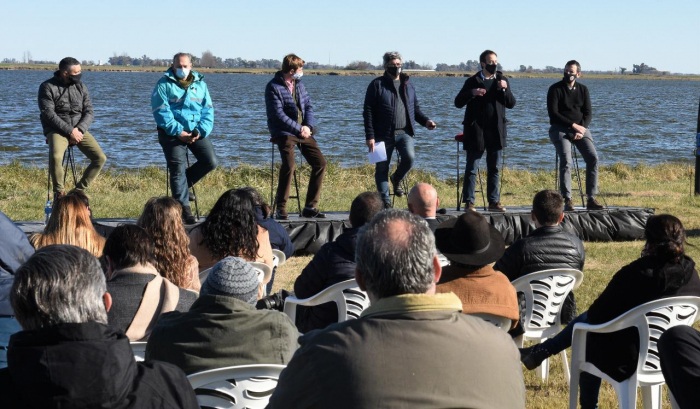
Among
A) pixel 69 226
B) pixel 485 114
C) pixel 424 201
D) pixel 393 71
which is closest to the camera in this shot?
pixel 69 226

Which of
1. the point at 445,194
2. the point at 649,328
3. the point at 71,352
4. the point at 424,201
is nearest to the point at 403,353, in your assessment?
the point at 71,352

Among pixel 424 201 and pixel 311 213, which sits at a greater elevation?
pixel 424 201

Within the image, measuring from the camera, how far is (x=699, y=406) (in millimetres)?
2625

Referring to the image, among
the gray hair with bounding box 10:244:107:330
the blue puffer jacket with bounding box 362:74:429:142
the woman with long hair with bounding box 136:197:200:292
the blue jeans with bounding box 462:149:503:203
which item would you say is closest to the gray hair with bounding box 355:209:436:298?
the gray hair with bounding box 10:244:107:330

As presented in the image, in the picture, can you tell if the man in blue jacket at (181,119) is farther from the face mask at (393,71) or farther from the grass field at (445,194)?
the face mask at (393,71)

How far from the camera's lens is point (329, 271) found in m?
4.36

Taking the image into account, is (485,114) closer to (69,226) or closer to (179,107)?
(179,107)

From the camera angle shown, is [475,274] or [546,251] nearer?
[475,274]

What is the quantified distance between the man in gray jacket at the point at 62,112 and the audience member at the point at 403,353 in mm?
6873

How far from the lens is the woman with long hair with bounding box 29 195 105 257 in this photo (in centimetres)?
456

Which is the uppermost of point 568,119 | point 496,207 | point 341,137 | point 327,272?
point 568,119

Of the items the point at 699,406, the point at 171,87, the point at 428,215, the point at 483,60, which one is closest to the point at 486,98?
the point at 483,60

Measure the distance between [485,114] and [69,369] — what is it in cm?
736

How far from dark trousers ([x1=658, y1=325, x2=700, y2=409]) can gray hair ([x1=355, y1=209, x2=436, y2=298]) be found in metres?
0.95
